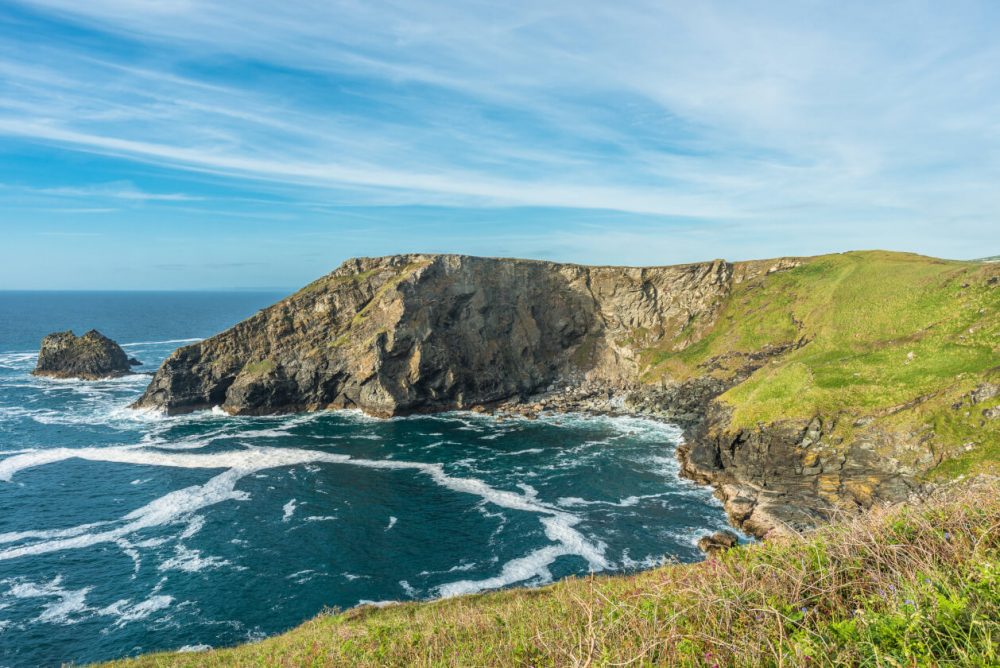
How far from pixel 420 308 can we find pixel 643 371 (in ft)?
142

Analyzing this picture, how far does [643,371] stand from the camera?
323 ft

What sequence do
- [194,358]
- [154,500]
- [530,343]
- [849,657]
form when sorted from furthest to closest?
[530,343] < [194,358] < [154,500] < [849,657]

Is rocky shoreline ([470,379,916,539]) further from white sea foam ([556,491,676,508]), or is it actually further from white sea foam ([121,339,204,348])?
white sea foam ([121,339,204,348])

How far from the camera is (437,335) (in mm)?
96375

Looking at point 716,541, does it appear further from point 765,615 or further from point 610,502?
point 765,615

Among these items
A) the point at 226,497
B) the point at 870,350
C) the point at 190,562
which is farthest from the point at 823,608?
the point at 870,350

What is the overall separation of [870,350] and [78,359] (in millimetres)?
147062

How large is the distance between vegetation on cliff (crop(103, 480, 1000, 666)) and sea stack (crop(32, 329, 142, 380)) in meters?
133

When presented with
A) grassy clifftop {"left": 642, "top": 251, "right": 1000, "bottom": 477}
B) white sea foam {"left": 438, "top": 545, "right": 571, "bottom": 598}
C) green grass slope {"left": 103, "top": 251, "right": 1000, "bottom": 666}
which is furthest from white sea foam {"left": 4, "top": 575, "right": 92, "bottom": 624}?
grassy clifftop {"left": 642, "top": 251, "right": 1000, "bottom": 477}

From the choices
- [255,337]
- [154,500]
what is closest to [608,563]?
[154,500]

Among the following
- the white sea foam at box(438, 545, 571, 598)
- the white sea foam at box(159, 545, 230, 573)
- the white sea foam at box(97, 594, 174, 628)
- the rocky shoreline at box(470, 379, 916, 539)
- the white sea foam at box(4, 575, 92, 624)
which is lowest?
the white sea foam at box(4, 575, 92, 624)

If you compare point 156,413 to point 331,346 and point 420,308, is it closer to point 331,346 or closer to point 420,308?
point 331,346

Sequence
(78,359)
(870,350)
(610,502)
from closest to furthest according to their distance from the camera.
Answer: (610,502), (870,350), (78,359)

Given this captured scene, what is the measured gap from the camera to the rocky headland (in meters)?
49.1
